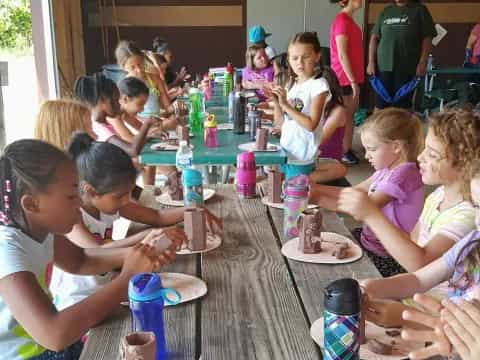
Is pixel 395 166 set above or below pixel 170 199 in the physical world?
above

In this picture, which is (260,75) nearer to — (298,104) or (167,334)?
(298,104)

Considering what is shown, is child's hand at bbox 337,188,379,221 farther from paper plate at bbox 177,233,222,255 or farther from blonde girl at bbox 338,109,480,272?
paper plate at bbox 177,233,222,255

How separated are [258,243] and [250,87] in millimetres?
3716

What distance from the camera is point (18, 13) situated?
3820 mm

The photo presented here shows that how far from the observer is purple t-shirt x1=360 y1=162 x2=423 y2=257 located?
2148 mm

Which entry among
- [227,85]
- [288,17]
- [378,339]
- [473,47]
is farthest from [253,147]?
[473,47]

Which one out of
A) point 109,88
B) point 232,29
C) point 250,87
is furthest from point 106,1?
point 109,88

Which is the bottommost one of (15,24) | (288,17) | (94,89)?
(94,89)

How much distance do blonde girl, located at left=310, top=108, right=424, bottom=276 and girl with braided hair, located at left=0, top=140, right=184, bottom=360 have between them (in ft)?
3.29

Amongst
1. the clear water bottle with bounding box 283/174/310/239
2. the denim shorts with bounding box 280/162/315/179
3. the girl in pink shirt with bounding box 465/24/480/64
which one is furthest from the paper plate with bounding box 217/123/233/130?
the girl in pink shirt with bounding box 465/24/480/64

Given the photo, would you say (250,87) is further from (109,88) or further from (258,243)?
(258,243)

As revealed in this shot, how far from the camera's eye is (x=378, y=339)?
121cm

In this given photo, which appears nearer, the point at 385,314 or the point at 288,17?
the point at 385,314

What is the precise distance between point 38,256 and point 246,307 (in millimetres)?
545
